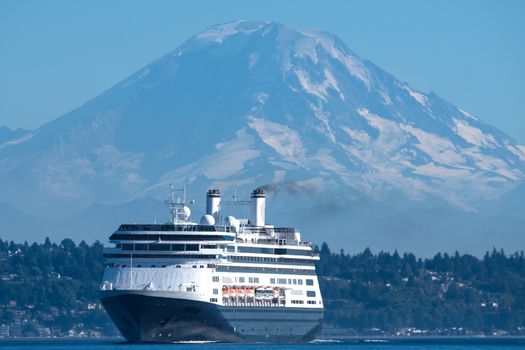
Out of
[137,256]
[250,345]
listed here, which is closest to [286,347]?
[250,345]

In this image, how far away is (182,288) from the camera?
192750 millimetres

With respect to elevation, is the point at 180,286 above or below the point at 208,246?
below

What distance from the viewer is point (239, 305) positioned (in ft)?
646

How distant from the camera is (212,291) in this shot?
19388 cm

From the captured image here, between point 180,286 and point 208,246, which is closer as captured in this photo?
point 180,286

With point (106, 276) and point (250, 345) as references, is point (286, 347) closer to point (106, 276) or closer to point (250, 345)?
point (250, 345)

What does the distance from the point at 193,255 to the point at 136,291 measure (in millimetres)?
6534

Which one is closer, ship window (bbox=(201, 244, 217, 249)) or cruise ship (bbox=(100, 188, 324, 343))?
cruise ship (bbox=(100, 188, 324, 343))

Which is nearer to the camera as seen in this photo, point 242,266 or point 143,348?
point 143,348

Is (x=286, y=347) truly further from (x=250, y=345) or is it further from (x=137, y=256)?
(x=137, y=256)

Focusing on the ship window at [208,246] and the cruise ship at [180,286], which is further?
the ship window at [208,246]

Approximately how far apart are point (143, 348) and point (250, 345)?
13.4m

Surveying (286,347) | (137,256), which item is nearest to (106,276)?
(137,256)

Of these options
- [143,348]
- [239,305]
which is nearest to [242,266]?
[239,305]
